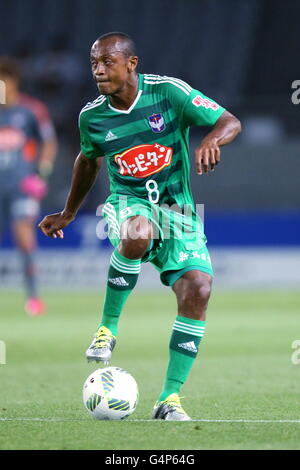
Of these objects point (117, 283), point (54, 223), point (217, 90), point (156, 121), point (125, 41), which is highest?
point (125, 41)

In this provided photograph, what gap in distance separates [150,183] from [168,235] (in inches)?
12.3

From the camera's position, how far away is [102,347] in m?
5.04

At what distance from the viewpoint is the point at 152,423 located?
4.82 meters

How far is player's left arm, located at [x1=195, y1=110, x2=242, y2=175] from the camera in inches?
A: 183

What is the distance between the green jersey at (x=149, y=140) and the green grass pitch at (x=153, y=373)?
119 cm

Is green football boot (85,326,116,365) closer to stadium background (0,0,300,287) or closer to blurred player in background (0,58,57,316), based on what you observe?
blurred player in background (0,58,57,316)

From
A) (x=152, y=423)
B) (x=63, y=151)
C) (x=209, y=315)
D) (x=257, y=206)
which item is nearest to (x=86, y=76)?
(x=63, y=151)

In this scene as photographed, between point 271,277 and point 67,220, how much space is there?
31.5ft

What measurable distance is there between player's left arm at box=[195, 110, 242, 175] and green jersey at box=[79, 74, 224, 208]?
330mm

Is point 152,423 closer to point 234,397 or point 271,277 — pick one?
point 234,397

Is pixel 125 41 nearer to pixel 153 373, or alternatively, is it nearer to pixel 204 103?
pixel 204 103
